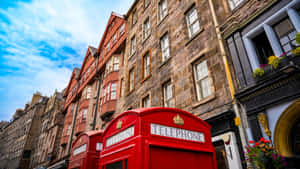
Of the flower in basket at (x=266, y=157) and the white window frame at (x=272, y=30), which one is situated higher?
the white window frame at (x=272, y=30)

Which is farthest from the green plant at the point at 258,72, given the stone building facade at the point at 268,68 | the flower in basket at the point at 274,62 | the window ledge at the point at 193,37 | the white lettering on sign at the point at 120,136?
the white lettering on sign at the point at 120,136

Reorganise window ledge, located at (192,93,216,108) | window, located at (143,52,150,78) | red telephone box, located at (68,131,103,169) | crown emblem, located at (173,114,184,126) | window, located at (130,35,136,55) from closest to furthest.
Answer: crown emblem, located at (173,114,184,126) < red telephone box, located at (68,131,103,169) < window ledge, located at (192,93,216,108) < window, located at (143,52,150,78) < window, located at (130,35,136,55)

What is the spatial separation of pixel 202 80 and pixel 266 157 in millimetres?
4612

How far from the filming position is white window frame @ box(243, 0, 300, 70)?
6.20 m

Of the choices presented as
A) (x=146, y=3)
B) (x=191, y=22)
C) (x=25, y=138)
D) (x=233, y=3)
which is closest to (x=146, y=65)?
(x=191, y=22)

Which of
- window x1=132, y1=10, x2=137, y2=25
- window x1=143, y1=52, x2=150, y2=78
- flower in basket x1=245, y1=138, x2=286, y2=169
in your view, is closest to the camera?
flower in basket x1=245, y1=138, x2=286, y2=169

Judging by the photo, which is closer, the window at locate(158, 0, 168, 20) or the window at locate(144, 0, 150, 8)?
the window at locate(158, 0, 168, 20)

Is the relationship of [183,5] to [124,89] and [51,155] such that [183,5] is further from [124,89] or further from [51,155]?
[51,155]

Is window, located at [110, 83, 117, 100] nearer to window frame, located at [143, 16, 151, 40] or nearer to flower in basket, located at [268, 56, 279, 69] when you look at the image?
window frame, located at [143, 16, 151, 40]

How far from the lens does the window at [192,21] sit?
1079 centimetres

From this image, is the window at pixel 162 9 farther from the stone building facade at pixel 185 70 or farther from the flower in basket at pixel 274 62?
the flower in basket at pixel 274 62

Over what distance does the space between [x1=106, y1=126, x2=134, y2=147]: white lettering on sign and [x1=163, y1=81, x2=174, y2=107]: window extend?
21.8 ft

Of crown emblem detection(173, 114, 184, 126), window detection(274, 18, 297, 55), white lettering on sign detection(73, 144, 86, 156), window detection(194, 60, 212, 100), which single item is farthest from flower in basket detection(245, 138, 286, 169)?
white lettering on sign detection(73, 144, 86, 156)

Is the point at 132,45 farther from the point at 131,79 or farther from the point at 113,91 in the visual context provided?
the point at 113,91
